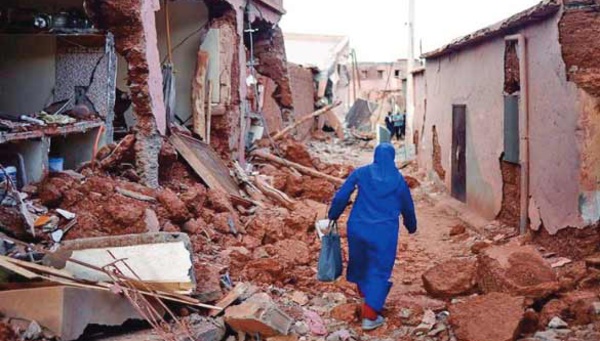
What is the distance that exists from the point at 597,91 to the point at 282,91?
36.9 feet

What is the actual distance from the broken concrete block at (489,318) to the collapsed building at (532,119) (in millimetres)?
1808

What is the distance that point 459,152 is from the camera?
35.6ft

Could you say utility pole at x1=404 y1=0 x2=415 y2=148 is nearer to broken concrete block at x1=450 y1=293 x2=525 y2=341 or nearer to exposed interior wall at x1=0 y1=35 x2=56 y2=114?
exposed interior wall at x1=0 y1=35 x2=56 y2=114

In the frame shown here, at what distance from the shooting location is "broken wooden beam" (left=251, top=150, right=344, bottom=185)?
485 inches

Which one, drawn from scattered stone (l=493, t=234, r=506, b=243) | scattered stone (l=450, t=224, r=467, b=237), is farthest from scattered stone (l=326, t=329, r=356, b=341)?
scattered stone (l=450, t=224, r=467, b=237)

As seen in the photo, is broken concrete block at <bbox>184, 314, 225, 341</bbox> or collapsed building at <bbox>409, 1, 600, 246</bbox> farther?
collapsed building at <bbox>409, 1, 600, 246</bbox>

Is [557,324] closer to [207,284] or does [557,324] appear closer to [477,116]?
[207,284]

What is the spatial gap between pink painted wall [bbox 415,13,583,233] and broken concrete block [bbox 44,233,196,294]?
13.0 feet

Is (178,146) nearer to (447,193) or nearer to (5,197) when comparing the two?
(5,197)

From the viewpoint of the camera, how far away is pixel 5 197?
19.9 feet

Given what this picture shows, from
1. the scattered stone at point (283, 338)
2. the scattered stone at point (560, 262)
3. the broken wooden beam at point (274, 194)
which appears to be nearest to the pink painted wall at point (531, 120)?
the scattered stone at point (560, 262)

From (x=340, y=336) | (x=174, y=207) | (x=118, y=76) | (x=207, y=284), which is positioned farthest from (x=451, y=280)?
(x=118, y=76)

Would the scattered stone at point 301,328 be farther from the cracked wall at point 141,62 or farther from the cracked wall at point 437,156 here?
the cracked wall at point 437,156

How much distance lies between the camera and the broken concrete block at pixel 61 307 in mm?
4258
